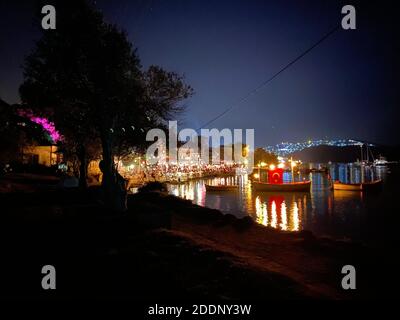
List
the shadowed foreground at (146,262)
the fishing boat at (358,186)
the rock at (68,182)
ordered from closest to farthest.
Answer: the shadowed foreground at (146,262) < the rock at (68,182) < the fishing boat at (358,186)

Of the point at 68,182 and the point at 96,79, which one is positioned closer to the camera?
the point at 96,79

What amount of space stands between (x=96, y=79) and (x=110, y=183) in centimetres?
502

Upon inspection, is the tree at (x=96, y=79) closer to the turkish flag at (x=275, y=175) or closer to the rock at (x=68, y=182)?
the rock at (x=68, y=182)

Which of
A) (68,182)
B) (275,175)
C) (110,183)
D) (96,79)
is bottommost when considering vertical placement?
(275,175)

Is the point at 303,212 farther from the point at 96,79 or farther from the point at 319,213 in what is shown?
the point at 96,79

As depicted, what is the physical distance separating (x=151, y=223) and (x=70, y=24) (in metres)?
10.2

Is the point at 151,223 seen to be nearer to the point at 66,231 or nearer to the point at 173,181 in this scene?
the point at 66,231

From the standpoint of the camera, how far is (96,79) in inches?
552

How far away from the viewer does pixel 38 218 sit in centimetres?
1142

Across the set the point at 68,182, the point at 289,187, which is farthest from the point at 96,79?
the point at 289,187

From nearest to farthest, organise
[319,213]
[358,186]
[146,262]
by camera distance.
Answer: [146,262]
[319,213]
[358,186]

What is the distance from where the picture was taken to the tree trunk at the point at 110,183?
1405 centimetres

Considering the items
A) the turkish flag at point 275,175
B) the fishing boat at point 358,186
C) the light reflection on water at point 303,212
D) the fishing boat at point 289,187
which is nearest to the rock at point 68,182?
the light reflection on water at point 303,212
